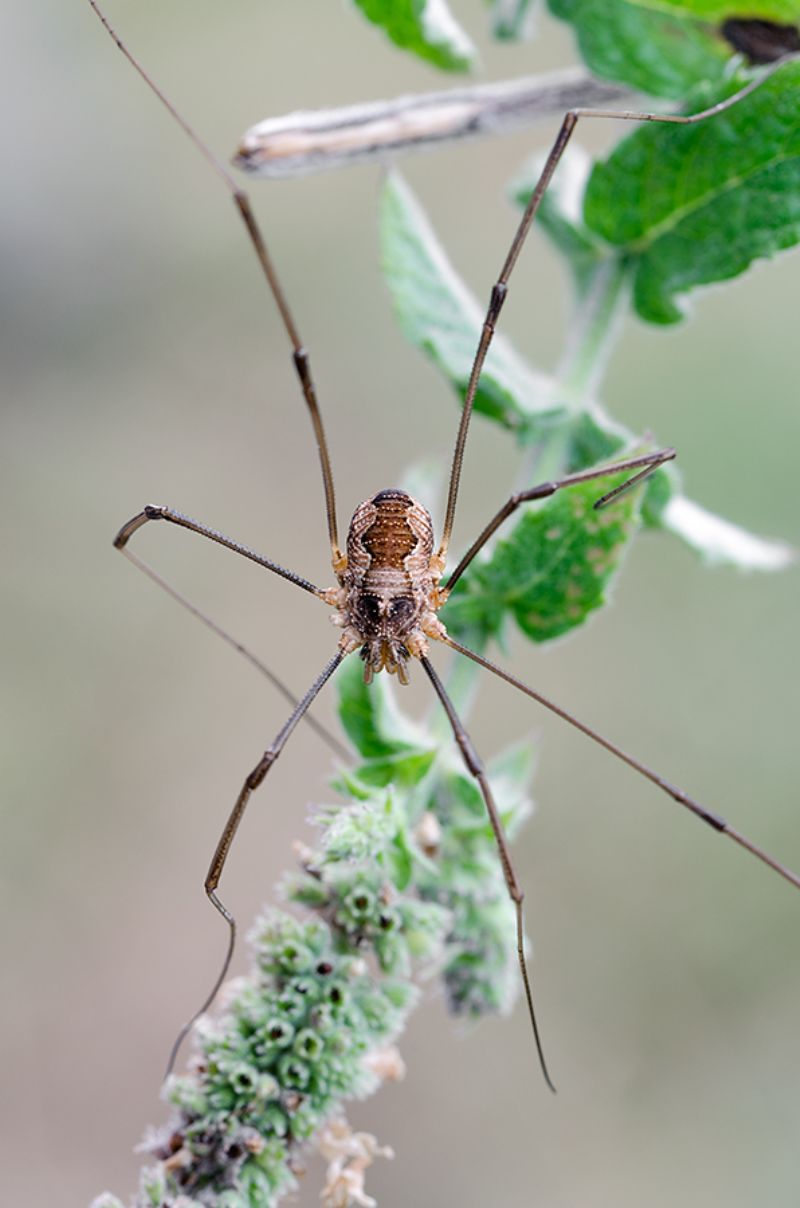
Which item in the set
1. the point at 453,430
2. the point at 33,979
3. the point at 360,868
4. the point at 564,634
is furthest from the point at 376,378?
the point at 360,868

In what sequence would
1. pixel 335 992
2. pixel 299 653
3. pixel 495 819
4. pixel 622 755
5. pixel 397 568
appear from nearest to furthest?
1. pixel 335 992
2. pixel 495 819
3. pixel 622 755
4. pixel 397 568
5. pixel 299 653

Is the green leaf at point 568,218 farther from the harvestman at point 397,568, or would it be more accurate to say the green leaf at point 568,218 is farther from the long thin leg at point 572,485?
the long thin leg at point 572,485

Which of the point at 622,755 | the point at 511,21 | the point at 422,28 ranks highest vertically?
the point at 511,21

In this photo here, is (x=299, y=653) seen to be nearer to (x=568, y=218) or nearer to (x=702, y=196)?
(x=568, y=218)

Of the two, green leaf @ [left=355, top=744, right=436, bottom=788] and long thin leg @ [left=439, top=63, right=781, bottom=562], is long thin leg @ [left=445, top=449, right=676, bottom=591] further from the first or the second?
green leaf @ [left=355, top=744, right=436, bottom=788]

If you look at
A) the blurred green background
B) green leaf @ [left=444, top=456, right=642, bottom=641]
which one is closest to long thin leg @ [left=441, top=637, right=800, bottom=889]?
green leaf @ [left=444, top=456, right=642, bottom=641]

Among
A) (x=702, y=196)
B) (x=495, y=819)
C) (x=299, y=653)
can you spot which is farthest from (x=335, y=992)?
(x=299, y=653)

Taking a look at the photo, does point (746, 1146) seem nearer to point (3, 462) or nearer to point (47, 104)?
point (3, 462)
